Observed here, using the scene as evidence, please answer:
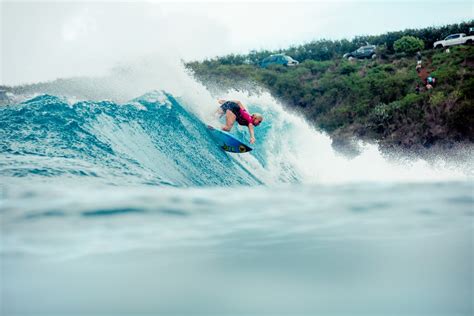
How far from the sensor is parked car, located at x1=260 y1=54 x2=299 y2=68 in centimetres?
4446

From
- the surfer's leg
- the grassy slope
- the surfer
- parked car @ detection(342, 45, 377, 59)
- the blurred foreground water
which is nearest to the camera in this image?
the blurred foreground water

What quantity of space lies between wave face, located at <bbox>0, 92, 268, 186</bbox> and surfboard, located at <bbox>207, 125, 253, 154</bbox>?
0.15m

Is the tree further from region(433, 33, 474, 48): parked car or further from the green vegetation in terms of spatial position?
region(433, 33, 474, 48): parked car

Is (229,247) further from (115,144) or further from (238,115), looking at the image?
(238,115)

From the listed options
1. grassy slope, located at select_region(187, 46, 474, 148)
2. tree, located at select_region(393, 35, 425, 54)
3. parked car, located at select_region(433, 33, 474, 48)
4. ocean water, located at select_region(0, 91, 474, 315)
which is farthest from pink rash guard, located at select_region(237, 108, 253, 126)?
tree, located at select_region(393, 35, 425, 54)

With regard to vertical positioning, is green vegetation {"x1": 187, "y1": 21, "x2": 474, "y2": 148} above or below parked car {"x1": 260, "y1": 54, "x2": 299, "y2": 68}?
below

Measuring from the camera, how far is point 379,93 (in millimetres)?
32938

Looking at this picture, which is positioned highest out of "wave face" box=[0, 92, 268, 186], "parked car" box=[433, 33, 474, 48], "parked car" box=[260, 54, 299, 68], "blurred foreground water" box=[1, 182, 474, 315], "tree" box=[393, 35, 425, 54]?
"parked car" box=[260, 54, 299, 68]

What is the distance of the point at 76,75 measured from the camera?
62.6ft

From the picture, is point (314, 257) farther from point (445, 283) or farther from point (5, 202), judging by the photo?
point (5, 202)

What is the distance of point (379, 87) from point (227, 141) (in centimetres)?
2248

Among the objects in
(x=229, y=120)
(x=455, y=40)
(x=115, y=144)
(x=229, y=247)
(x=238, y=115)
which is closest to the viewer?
(x=229, y=247)

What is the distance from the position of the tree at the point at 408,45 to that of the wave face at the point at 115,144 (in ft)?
99.1

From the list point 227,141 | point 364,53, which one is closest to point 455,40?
point 364,53
